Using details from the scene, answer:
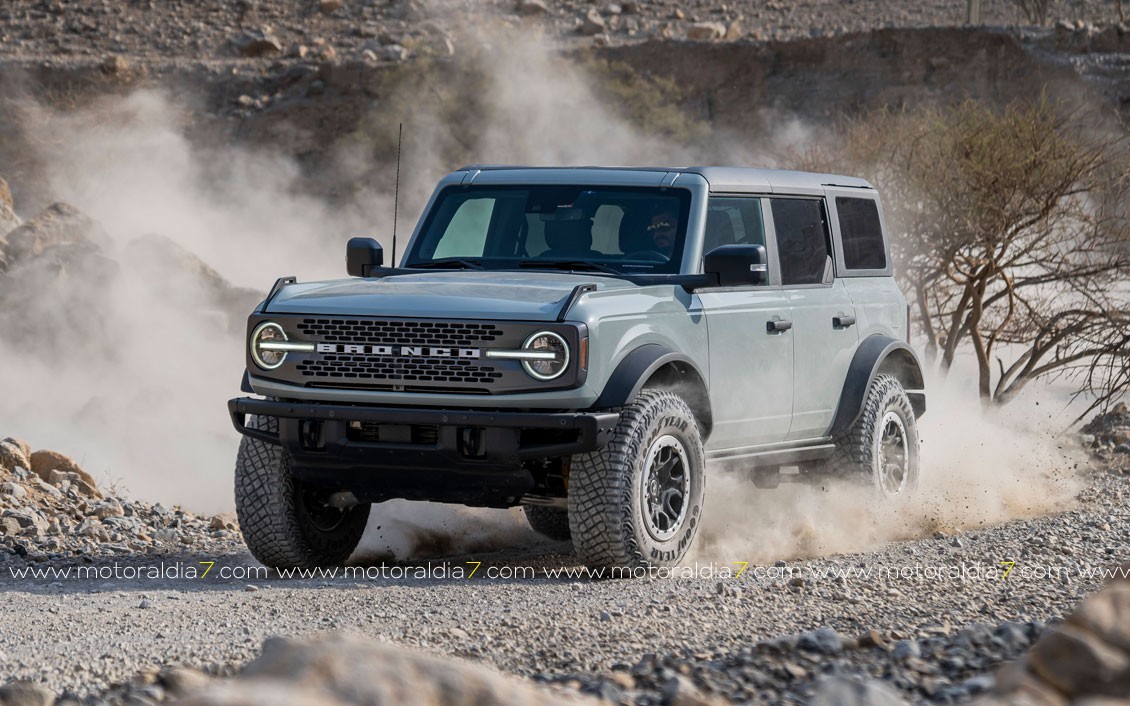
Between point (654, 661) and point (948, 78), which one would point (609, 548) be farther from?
point (948, 78)

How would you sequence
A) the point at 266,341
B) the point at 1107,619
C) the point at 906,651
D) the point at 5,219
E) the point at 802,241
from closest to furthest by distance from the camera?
the point at 1107,619 → the point at 906,651 → the point at 266,341 → the point at 802,241 → the point at 5,219

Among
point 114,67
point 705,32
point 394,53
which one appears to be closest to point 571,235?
point 114,67

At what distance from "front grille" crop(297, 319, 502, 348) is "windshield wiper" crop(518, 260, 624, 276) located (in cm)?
122

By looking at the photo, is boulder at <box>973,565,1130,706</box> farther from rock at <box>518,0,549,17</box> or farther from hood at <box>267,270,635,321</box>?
rock at <box>518,0,549,17</box>

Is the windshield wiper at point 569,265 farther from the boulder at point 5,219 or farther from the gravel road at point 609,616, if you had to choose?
the boulder at point 5,219

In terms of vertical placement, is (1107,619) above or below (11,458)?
above

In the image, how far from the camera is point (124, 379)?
2175 cm

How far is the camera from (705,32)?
161 feet

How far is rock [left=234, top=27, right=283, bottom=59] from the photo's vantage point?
49.5 m

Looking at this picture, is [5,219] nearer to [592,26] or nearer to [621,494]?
[621,494]

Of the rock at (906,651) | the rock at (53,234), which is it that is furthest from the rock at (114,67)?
the rock at (906,651)

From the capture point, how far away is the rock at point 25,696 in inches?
174

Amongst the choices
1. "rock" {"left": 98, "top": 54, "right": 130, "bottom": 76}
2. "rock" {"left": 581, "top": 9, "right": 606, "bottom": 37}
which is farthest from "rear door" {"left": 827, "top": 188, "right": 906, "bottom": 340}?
"rock" {"left": 581, "top": 9, "right": 606, "bottom": 37}

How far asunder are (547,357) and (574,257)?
1.37 m
